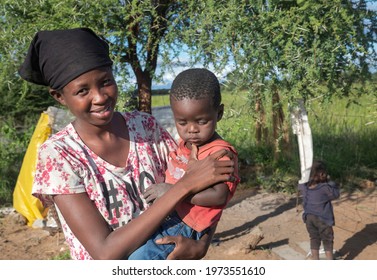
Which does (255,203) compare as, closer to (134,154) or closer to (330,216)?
(330,216)

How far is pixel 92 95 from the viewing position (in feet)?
5.98

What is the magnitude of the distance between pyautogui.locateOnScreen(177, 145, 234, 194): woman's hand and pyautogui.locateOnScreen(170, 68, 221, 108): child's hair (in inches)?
10.2

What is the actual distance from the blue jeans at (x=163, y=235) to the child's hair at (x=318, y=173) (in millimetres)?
3078

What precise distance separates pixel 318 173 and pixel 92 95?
3.43 metres

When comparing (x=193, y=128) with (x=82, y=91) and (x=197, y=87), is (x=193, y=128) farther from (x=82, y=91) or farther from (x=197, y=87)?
(x=82, y=91)

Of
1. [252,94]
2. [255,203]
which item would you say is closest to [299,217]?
[255,203]

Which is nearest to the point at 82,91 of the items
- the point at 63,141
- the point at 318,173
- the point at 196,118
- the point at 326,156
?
the point at 63,141

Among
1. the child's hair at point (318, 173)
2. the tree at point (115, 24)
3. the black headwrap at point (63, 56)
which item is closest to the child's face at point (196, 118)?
the black headwrap at point (63, 56)

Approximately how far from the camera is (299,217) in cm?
601

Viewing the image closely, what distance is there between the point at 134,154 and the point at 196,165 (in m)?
0.27

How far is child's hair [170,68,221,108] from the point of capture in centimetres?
200

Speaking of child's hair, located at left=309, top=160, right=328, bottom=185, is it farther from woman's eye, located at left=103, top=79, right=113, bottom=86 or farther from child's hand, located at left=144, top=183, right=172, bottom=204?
woman's eye, located at left=103, top=79, right=113, bottom=86

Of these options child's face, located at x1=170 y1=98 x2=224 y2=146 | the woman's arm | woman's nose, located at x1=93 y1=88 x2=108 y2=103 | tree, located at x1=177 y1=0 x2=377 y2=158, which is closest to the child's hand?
the woman's arm

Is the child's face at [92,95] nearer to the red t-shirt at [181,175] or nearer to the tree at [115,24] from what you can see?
the red t-shirt at [181,175]
